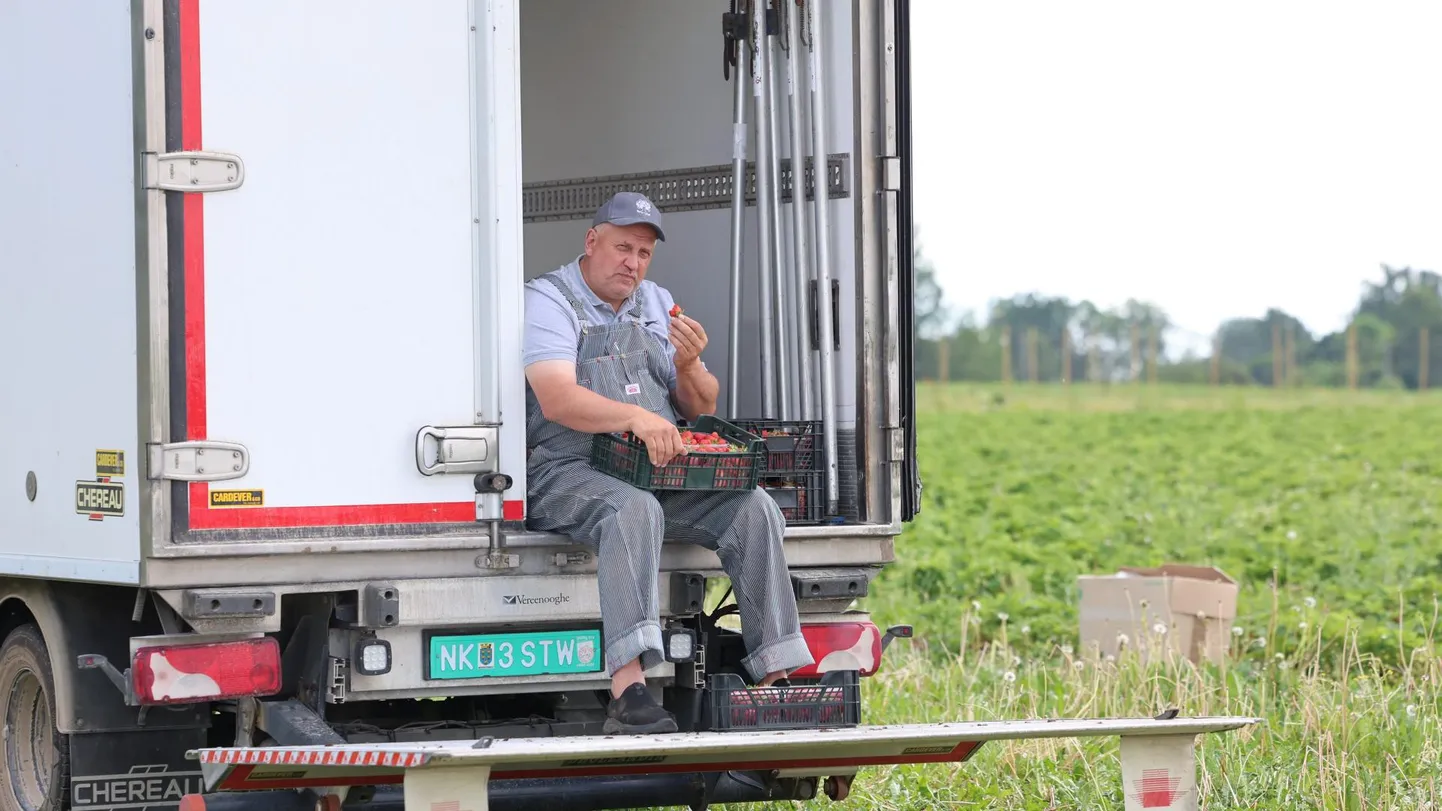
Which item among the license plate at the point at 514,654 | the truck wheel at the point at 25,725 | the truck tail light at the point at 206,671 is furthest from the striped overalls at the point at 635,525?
the truck wheel at the point at 25,725

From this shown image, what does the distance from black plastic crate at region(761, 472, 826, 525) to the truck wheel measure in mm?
2277

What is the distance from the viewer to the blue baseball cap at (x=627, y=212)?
6.06 m

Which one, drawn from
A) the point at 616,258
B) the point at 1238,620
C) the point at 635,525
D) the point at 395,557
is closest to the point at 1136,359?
the point at 1238,620

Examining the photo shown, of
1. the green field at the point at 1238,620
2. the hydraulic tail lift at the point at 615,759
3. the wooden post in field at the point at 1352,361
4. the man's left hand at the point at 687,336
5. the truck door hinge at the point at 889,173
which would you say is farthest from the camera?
the wooden post in field at the point at 1352,361

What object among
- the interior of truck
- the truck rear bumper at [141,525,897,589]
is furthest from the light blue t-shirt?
the truck rear bumper at [141,525,897,589]

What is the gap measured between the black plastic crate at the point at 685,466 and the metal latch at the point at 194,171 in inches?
51.4

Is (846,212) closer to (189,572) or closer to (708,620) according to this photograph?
(708,620)

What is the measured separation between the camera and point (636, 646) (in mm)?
5387

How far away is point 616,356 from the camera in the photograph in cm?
604

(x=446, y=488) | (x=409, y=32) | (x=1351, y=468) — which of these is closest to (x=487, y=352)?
(x=446, y=488)

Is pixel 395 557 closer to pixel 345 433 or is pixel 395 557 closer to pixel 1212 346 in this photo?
pixel 345 433

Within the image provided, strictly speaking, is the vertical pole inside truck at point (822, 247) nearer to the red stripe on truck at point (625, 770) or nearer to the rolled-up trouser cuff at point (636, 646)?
the red stripe on truck at point (625, 770)

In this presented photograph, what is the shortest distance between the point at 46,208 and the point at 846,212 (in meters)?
2.43

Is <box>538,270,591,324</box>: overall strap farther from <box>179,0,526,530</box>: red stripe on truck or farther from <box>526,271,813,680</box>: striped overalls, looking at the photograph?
<box>179,0,526,530</box>: red stripe on truck
